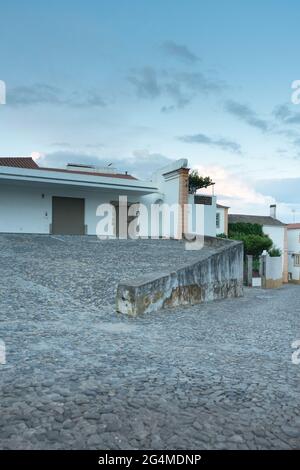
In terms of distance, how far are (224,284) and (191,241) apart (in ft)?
23.8

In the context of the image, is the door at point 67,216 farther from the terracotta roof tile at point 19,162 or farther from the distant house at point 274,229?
the distant house at point 274,229

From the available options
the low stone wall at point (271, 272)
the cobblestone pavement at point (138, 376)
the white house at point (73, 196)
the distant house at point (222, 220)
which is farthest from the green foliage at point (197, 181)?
the cobblestone pavement at point (138, 376)

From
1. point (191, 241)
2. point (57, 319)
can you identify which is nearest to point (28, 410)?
point (57, 319)

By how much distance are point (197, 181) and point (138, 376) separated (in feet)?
Answer: 121

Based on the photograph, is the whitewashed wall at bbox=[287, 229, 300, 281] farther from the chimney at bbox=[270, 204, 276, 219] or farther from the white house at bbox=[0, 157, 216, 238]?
the white house at bbox=[0, 157, 216, 238]

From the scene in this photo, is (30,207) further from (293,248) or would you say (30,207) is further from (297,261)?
(293,248)

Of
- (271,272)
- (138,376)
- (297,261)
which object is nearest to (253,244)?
(271,272)

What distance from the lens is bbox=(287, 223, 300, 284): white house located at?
147 feet

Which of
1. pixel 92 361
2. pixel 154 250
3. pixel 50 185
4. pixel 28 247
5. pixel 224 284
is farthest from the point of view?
pixel 50 185

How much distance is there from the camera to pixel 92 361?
467 cm

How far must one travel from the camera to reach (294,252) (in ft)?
150

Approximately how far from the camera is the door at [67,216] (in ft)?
68.7
